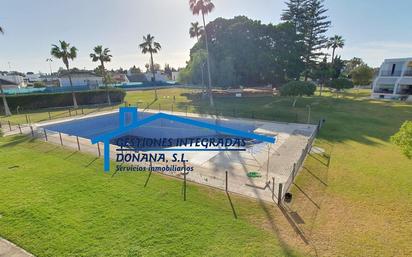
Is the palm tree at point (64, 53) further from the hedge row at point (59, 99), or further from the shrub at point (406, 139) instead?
the shrub at point (406, 139)

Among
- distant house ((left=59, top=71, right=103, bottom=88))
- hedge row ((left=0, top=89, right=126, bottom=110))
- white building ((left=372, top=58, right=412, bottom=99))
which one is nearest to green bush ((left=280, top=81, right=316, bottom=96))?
white building ((left=372, top=58, right=412, bottom=99))

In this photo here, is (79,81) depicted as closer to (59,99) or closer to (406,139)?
(59,99)

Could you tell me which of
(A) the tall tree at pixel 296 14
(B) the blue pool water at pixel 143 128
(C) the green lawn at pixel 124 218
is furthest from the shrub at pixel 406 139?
(A) the tall tree at pixel 296 14

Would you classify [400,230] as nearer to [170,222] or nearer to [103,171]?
[170,222]

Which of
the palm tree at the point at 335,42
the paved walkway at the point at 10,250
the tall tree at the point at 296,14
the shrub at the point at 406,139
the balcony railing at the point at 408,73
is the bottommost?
the paved walkway at the point at 10,250

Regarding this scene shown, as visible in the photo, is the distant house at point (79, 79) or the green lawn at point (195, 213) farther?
the distant house at point (79, 79)

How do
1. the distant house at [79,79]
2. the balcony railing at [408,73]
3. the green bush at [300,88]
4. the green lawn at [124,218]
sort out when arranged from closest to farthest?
1. the green lawn at [124,218]
2. the green bush at [300,88]
3. the balcony railing at [408,73]
4. the distant house at [79,79]
